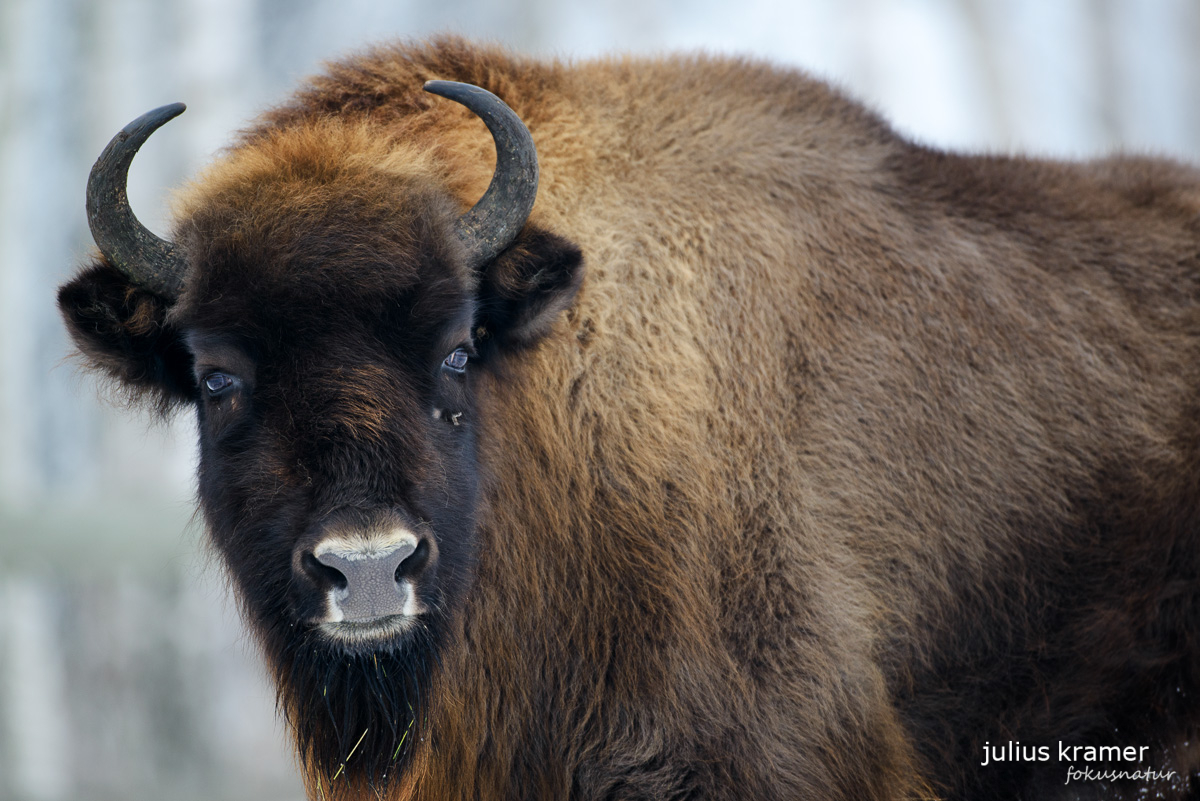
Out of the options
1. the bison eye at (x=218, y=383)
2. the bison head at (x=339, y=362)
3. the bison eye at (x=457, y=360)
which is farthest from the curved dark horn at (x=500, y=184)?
the bison eye at (x=218, y=383)

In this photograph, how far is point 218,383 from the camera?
291 centimetres

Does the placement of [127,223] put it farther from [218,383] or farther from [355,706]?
[355,706]

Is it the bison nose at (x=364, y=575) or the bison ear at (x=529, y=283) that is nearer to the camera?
the bison nose at (x=364, y=575)

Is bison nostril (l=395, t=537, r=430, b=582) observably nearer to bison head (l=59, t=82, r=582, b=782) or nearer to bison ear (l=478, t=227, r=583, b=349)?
bison head (l=59, t=82, r=582, b=782)

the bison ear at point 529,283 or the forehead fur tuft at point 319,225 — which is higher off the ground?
the forehead fur tuft at point 319,225

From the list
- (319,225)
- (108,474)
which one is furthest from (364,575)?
(108,474)

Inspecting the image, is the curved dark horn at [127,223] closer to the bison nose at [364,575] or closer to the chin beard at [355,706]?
the bison nose at [364,575]

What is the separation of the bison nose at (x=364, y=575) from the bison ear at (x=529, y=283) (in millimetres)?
875

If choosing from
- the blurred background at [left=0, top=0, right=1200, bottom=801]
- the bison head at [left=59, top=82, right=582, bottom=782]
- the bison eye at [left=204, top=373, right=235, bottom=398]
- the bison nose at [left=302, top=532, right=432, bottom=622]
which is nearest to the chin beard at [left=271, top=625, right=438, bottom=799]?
the bison head at [left=59, top=82, right=582, bottom=782]

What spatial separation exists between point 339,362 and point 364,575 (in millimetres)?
626

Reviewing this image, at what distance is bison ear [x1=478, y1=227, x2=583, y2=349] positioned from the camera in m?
3.06

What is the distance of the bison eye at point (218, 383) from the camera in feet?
9.46

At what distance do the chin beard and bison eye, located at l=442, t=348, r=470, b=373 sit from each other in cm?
81

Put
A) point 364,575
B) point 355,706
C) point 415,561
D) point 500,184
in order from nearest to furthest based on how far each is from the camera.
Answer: point 364,575, point 415,561, point 500,184, point 355,706
